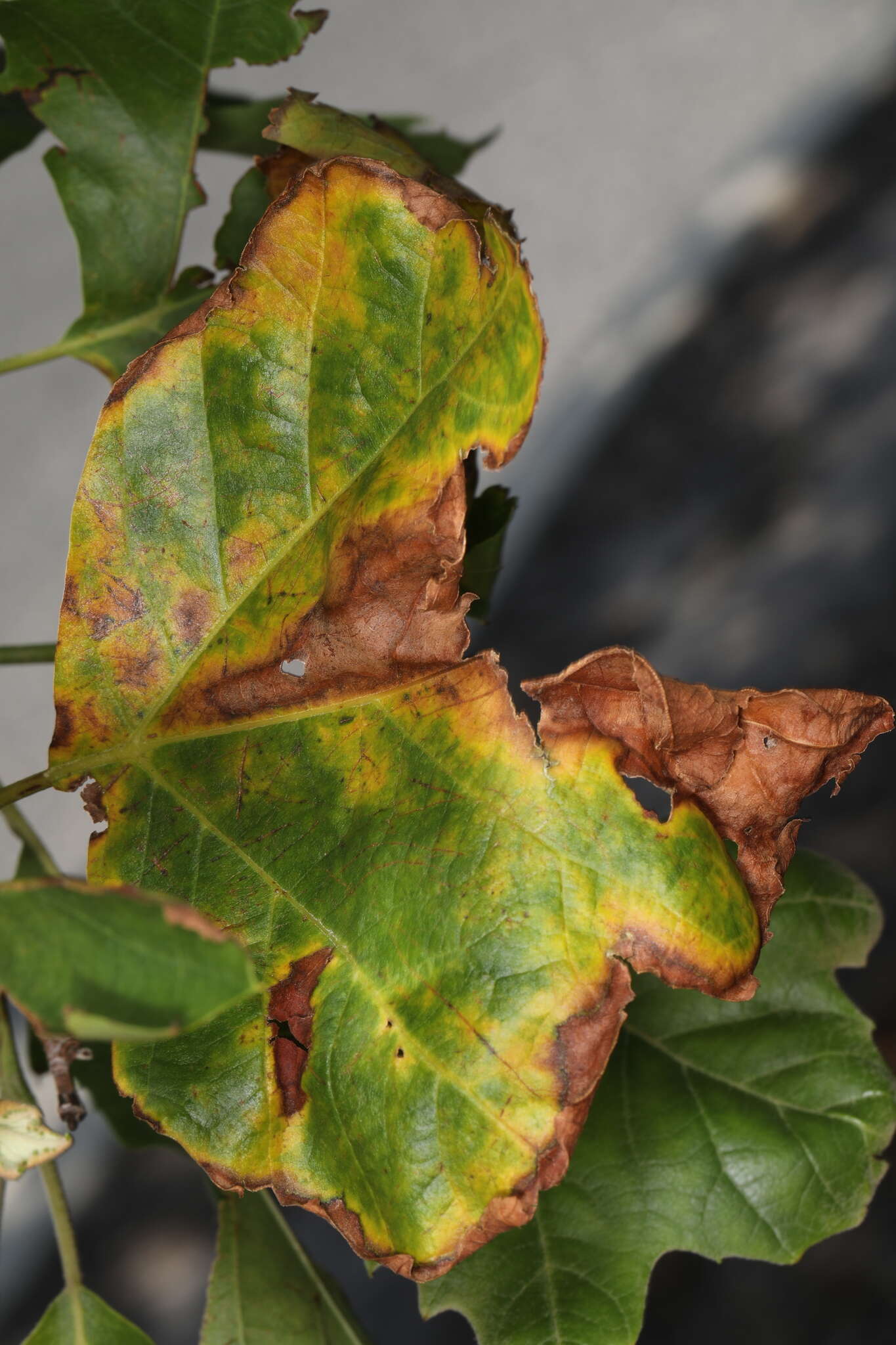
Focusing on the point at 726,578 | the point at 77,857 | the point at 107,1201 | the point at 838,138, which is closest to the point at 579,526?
the point at 726,578

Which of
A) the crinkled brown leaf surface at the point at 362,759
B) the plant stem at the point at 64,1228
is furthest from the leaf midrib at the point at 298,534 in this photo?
the plant stem at the point at 64,1228

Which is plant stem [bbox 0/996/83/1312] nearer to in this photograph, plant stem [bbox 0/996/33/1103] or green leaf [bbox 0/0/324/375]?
plant stem [bbox 0/996/33/1103]

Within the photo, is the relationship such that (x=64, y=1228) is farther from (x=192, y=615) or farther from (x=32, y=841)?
(x=192, y=615)

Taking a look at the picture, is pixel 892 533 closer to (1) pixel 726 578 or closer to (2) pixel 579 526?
(1) pixel 726 578

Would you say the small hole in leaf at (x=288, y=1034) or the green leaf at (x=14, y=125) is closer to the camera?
the small hole in leaf at (x=288, y=1034)

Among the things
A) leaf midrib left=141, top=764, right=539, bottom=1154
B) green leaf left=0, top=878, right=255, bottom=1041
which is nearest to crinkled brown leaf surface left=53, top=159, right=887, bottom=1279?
leaf midrib left=141, top=764, right=539, bottom=1154

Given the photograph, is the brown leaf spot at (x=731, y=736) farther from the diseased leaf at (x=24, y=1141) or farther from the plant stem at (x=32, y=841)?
the plant stem at (x=32, y=841)
